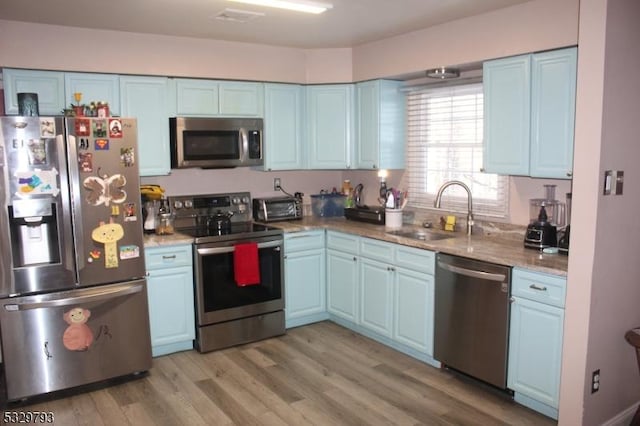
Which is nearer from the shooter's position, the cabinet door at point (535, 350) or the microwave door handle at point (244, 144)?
the cabinet door at point (535, 350)

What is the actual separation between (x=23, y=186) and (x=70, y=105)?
91cm

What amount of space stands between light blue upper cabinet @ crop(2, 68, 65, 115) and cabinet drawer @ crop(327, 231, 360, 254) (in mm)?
2366

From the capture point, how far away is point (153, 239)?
4078mm

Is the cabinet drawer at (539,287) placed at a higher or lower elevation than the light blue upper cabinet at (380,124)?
lower

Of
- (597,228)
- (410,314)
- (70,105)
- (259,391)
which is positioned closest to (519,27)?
(597,228)

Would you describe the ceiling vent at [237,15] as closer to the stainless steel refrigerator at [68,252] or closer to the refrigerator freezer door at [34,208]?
the stainless steel refrigerator at [68,252]

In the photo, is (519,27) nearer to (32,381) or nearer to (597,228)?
(597,228)

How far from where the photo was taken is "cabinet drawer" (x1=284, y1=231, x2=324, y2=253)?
459cm

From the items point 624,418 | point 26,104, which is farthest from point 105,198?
point 624,418

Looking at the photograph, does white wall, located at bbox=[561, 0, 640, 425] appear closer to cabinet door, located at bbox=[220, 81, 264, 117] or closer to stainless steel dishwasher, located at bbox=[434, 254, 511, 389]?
stainless steel dishwasher, located at bbox=[434, 254, 511, 389]

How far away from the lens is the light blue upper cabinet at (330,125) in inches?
193

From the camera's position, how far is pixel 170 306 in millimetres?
4094

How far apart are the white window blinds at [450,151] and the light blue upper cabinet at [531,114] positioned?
474 mm

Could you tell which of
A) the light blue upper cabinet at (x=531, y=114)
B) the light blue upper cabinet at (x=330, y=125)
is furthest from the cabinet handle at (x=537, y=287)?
the light blue upper cabinet at (x=330, y=125)
